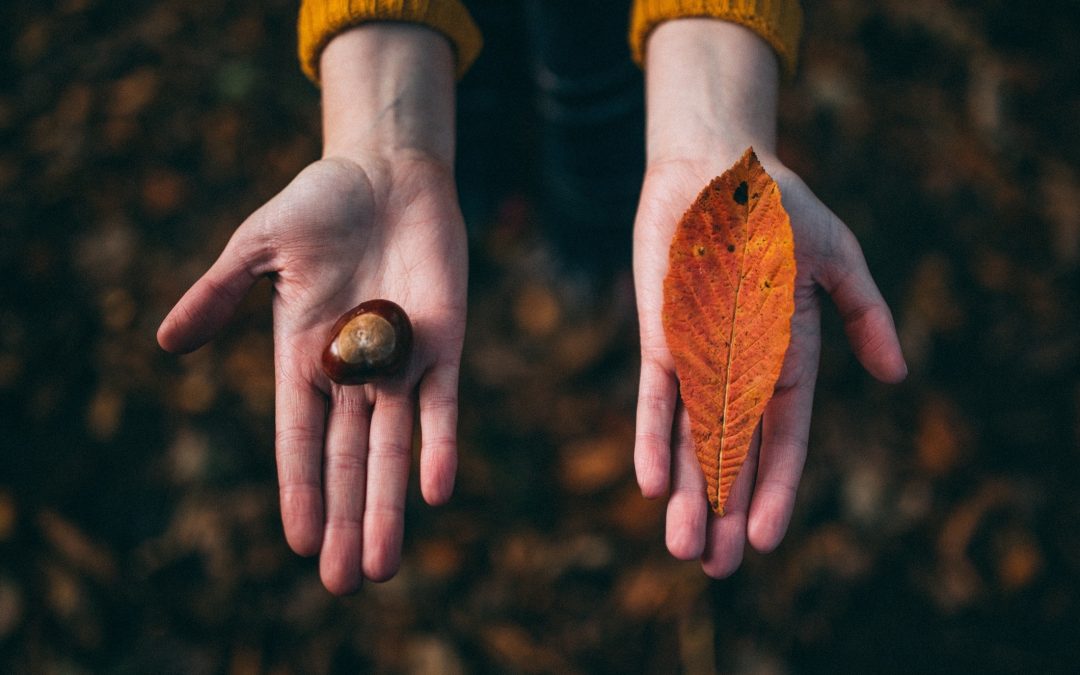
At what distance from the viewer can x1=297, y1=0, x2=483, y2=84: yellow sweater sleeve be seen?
198 centimetres

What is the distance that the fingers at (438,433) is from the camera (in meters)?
1.75

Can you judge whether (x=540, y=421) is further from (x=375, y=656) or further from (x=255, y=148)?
(x=255, y=148)

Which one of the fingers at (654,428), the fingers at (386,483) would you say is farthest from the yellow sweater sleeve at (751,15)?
the fingers at (386,483)

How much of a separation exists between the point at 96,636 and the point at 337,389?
126 cm

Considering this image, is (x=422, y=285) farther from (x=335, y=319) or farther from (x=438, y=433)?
(x=438, y=433)

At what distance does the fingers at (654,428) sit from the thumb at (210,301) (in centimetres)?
103

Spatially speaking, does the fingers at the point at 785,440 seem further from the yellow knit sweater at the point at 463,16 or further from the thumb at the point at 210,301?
the thumb at the point at 210,301

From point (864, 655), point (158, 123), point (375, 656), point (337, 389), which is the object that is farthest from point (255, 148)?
point (864, 655)

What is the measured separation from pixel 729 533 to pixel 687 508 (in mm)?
116

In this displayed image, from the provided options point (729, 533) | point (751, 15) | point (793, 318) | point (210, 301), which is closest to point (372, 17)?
point (210, 301)

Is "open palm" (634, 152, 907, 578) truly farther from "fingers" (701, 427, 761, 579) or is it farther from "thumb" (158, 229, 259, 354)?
"thumb" (158, 229, 259, 354)

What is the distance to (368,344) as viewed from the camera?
1760mm

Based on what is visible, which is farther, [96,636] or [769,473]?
[96,636]

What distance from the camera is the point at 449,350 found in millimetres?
1885
